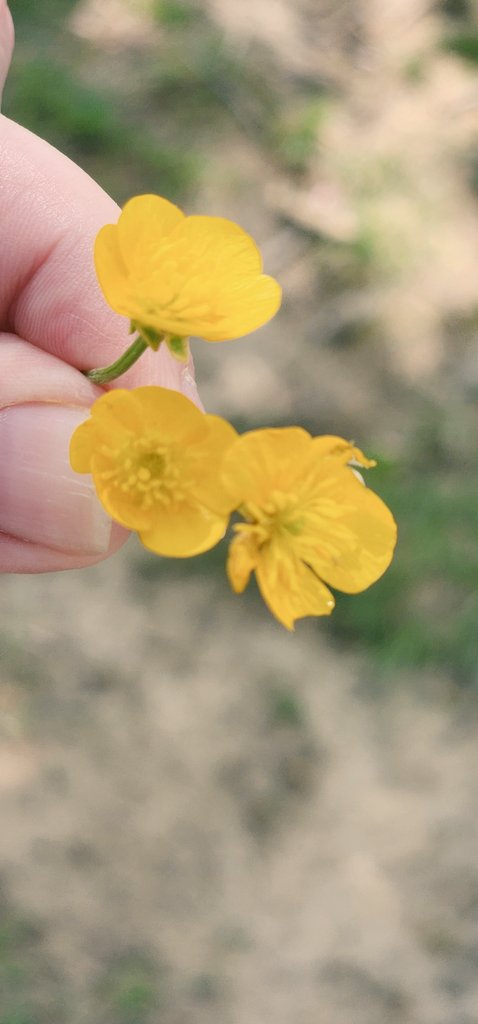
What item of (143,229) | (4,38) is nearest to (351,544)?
(143,229)

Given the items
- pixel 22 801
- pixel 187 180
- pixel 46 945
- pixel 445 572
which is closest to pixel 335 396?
pixel 445 572

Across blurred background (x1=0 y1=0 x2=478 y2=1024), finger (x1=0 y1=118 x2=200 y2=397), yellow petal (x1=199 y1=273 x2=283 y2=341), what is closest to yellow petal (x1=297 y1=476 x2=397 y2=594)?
yellow petal (x1=199 y1=273 x2=283 y2=341)

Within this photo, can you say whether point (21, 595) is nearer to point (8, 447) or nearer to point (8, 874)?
point (8, 874)

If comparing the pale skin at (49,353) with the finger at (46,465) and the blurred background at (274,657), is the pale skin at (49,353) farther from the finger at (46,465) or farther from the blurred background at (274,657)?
the blurred background at (274,657)

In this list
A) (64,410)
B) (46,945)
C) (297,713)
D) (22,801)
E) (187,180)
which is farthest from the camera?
(187,180)

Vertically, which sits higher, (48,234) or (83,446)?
(83,446)

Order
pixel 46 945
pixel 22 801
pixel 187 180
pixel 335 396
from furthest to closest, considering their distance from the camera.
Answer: pixel 187 180, pixel 335 396, pixel 22 801, pixel 46 945

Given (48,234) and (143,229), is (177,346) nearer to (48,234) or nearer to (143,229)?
(143,229)
